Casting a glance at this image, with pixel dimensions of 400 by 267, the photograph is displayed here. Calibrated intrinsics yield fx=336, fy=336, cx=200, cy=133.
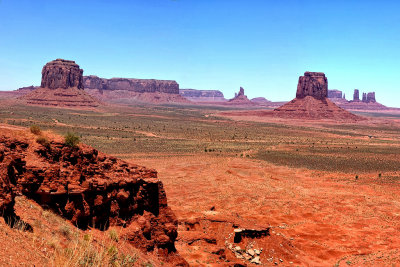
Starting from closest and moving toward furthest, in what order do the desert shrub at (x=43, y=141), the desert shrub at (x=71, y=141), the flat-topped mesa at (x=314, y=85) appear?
1. the desert shrub at (x=43, y=141)
2. the desert shrub at (x=71, y=141)
3. the flat-topped mesa at (x=314, y=85)

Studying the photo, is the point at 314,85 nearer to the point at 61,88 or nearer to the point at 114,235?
the point at 61,88

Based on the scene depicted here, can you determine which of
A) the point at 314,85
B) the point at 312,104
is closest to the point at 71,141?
the point at 312,104

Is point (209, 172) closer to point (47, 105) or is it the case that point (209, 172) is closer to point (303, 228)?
point (303, 228)

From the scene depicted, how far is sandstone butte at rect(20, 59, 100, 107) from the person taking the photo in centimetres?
13862

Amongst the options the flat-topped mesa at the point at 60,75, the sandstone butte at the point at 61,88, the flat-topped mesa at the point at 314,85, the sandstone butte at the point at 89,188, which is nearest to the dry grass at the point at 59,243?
the sandstone butte at the point at 89,188

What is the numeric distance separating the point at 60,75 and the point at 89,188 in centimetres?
15153

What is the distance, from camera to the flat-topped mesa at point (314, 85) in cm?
14762

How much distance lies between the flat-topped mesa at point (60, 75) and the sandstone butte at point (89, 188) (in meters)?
148

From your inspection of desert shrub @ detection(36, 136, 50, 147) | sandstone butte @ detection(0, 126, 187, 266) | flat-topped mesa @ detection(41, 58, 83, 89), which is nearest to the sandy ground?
sandstone butte @ detection(0, 126, 187, 266)

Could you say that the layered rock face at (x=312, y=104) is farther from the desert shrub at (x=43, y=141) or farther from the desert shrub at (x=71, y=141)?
the desert shrub at (x=43, y=141)

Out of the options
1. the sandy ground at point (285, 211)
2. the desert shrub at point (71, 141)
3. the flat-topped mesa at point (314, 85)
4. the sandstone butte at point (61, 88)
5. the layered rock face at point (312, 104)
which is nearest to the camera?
the desert shrub at point (71, 141)

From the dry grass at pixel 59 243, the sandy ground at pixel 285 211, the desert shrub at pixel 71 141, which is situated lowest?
the sandy ground at pixel 285 211

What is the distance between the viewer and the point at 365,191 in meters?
29.6

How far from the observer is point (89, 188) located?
10.4m
